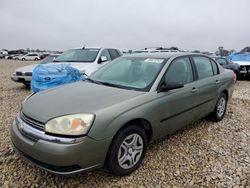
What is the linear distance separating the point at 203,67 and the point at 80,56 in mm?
4576

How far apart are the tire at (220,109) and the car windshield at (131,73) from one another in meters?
1.84

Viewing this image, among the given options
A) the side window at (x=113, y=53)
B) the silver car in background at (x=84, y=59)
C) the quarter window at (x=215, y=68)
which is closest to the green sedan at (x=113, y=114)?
the quarter window at (x=215, y=68)

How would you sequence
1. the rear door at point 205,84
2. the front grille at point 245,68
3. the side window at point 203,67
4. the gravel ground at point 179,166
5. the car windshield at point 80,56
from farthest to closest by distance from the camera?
the front grille at point 245,68
the car windshield at point 80,56
the side window at point 203,67
the rear door at point 205,84
the gravel ground at point 179,166

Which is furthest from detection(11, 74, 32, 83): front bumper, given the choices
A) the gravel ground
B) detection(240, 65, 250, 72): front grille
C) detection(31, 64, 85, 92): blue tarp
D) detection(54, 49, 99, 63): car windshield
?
detection(240, 65, 250, 72): front grille

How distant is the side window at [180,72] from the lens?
358 centimetres

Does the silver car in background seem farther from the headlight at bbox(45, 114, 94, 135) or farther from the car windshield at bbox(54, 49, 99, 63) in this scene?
the headlight at bbox(45, 114, 94, 135)

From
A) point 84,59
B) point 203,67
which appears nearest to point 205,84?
point 203,67

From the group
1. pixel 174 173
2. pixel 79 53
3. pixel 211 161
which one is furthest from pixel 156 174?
pixel 79 53

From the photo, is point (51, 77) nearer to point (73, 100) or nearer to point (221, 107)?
point (73, 100)

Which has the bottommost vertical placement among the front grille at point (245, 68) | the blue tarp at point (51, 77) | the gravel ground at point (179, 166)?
the front grille at point (245, 68)

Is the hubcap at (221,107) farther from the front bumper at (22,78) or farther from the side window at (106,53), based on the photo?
the front bumper at (22,78)

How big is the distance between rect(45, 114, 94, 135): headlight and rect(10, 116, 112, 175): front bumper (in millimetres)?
102

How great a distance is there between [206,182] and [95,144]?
1438 mm

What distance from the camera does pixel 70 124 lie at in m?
2.51
